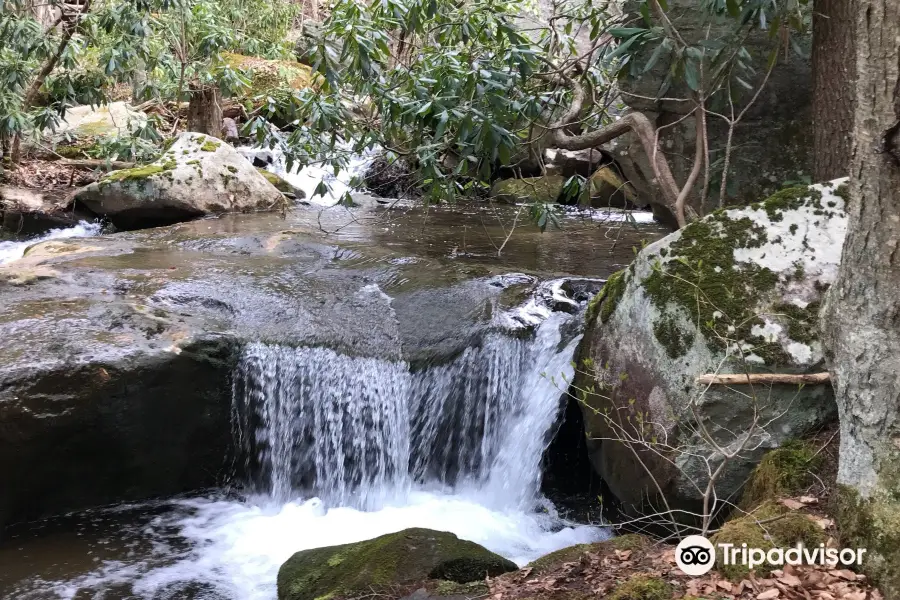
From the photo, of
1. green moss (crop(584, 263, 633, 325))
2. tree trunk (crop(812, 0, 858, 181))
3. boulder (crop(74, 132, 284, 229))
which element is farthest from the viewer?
boulder (crop(74, 132, 284, 229))

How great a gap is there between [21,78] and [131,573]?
24.9ft

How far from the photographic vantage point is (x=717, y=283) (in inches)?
159

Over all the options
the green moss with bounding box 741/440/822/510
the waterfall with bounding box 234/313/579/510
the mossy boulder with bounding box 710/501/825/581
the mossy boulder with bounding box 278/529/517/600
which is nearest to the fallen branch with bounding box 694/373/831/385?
the green moss with bounding box 741/440/822/510

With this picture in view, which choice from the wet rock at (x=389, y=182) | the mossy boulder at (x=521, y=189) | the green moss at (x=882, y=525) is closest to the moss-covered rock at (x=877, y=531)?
the green moss at (x=882, y=525)

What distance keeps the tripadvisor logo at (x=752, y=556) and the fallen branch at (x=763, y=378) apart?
94cm

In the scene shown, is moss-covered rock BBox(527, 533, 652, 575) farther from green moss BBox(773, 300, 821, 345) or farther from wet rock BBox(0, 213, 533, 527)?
wet rock BBox(0, 213, 533, 527)

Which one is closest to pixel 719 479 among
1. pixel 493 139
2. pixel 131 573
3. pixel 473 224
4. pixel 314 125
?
pixel 493 139

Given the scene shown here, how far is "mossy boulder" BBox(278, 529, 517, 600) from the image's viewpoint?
361 centimetres

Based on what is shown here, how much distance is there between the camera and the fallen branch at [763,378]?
369 cm

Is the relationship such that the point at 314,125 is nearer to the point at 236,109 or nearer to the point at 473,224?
the point at 473,224

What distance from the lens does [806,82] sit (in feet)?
21.2

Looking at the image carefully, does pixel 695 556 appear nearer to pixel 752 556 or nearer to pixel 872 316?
pixel 752 556

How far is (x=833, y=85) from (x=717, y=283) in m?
1.86

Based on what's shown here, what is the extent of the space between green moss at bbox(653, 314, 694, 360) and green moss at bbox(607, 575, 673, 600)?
4.66 feet
